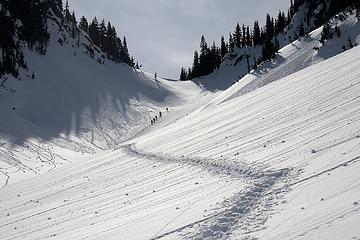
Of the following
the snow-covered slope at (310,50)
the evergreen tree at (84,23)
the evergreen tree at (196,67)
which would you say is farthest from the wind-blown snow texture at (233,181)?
the evergreen tree at (196,67)

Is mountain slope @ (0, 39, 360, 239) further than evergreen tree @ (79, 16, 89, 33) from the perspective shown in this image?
No

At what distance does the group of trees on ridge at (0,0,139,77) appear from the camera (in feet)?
177

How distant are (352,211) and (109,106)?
185 feet

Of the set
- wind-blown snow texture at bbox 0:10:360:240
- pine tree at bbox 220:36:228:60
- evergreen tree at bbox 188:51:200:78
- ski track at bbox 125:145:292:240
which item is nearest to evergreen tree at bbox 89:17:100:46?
evergreen tree at bbox 188:51:200:78

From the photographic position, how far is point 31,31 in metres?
63.9

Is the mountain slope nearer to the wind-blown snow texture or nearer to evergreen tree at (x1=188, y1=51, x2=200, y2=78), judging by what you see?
the wind-blown snow texture

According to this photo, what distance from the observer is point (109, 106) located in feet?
200

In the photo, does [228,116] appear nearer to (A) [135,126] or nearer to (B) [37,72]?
(A) [135,126]

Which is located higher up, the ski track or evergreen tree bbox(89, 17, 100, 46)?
evergreen tree bbox(89, 17, 100, 46)

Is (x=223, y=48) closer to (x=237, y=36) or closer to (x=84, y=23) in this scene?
(x=237, y=36)

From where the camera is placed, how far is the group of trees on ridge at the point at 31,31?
5381cm

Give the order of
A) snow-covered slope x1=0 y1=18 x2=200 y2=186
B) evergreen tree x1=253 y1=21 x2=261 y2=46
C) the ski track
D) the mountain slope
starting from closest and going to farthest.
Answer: the mountain slope, the ski track, snow-covered slope x1=0 y1=18 x2=200 y2=186, evergreen tree x1=253 y1=21 x2=261 y2=46

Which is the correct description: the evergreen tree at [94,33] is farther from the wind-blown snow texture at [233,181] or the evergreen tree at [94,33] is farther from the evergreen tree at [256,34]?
the wind-blown snow texture at [233,181]

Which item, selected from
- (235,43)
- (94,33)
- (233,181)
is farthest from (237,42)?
(233,181)
